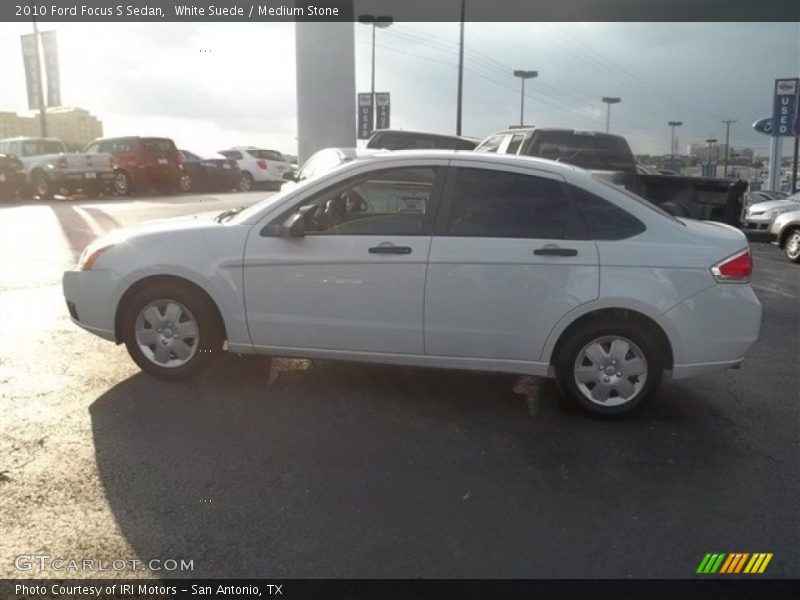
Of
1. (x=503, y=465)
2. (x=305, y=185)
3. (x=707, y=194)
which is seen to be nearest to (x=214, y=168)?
(x=707, y=194)

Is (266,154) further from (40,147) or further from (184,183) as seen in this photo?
(40,147)

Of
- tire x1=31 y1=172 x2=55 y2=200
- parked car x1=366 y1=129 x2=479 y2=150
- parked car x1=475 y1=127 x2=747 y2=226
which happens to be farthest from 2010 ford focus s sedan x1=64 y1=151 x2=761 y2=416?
tire x1=31 y1=172 x2=55 y2=200

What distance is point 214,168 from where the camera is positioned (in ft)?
85.8

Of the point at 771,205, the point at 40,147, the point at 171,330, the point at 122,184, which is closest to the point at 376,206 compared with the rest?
the point at 171,330

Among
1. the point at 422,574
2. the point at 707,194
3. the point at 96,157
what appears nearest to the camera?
the point at 422,574

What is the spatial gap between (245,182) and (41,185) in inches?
341

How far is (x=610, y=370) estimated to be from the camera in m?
4.66

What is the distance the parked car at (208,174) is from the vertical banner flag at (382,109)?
22.0 ft

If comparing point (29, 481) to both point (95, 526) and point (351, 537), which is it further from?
point (351, 537)

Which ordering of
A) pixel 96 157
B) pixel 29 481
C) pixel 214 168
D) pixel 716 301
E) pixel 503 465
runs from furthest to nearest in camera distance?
pixel 214 168 → pixel 96 157 → pixel 716 301 → pixel 503 465 → pixel 29 481

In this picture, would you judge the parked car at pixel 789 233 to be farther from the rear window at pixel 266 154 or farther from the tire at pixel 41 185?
the rear window at pixel 266 154

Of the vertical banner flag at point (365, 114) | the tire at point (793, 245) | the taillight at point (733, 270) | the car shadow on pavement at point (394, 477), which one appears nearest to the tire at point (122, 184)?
the vertical banner flag at point (365, 114)

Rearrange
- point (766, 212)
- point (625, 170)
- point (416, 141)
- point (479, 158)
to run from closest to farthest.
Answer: point (479, 158) < point (625, 170) < point (416, 141) < point (766, 212)

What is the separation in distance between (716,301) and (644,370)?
0.62 meters
